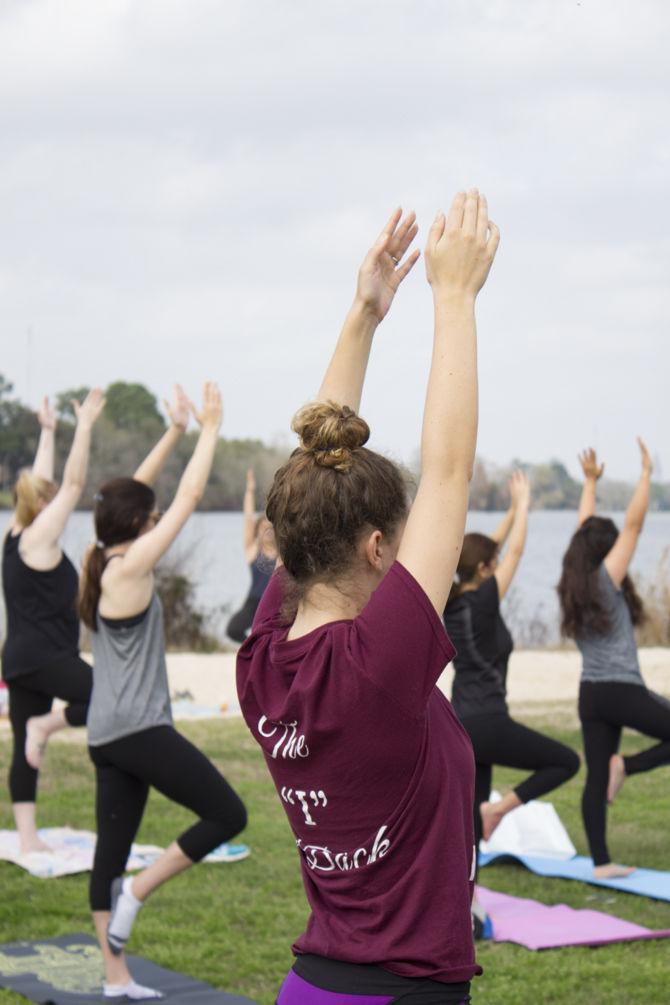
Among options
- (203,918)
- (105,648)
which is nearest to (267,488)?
(105,648)

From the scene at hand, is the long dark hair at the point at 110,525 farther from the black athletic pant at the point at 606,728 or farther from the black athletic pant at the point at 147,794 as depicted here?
the black athletic pant at the point at 606,728

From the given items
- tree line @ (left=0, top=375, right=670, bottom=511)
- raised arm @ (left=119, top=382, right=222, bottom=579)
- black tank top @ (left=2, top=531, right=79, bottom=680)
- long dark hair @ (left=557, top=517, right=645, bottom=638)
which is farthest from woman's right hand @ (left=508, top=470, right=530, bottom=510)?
tree line @ (left=0, top=375, right=670, bottom=511)

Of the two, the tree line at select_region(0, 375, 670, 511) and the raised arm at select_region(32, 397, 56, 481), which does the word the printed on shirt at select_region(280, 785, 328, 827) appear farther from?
the tree line at select_region(0, 375, 670, 511)

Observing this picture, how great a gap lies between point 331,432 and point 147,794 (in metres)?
3.29

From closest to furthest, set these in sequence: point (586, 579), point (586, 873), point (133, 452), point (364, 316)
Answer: point (364, 316), point (586, 579), point (586, 873), point (133, 452)

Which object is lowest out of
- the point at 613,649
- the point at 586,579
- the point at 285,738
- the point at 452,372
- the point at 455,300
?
the point at 613,649

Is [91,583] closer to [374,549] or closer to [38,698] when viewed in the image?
[38,698]

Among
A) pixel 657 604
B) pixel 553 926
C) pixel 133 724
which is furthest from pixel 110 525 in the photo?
pixel 657 604

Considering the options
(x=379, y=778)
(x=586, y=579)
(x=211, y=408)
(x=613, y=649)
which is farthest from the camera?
(x=613, y=649)

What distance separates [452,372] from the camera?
2229mm

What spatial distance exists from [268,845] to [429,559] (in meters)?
6.26

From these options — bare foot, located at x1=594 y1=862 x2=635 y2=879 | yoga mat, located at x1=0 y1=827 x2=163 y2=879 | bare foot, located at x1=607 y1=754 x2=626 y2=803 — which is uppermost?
bare foot, located at x1=607 y1=754 x2=626 y2=803

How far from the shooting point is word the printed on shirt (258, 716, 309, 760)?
7.48ft

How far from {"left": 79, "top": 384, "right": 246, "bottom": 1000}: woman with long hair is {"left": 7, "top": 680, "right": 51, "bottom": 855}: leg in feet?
7.52
